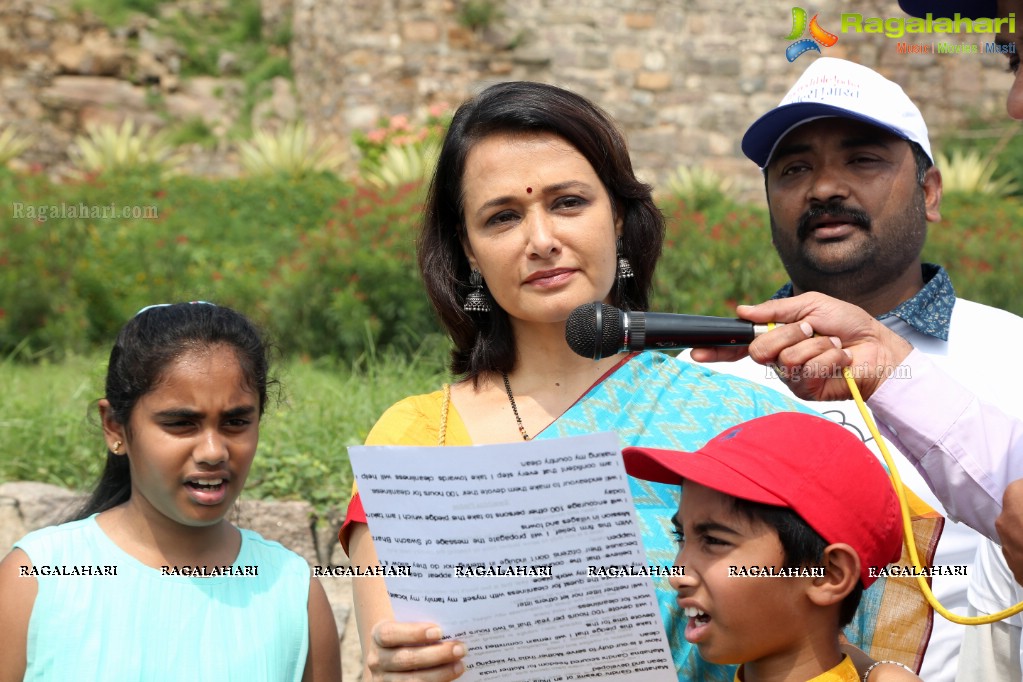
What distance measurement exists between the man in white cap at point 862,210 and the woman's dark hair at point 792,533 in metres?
0.84

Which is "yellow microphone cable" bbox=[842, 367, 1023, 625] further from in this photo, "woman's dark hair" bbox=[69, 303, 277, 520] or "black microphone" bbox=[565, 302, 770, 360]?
"woman's dark hair" bbox=[69, 303, 277, 520]

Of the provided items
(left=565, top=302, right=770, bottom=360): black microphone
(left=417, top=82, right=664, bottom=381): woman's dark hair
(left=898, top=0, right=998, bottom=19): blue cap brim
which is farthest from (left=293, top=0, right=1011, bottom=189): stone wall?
(left=565, top=302, right=770, bottom=360): black microphone

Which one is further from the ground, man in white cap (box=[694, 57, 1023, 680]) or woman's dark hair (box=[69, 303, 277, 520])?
man in white cap (box=[694, 57, 1023, 680])

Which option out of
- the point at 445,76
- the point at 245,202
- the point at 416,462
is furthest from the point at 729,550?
the point at 445,76

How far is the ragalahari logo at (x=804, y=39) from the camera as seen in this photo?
11.0 m

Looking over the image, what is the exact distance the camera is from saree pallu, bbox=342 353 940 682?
204 cm

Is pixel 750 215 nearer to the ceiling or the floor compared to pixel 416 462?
nearer to the floor

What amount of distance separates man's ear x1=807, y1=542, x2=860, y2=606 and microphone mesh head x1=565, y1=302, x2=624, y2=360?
19.3 inches

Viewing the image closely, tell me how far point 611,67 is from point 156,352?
9.34 m

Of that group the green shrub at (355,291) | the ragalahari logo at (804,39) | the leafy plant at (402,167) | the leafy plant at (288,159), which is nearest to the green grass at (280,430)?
the green shrub at (355,291)

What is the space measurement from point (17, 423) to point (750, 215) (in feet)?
15.1

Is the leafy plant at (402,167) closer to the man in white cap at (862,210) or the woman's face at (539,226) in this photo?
the man in white cap at (862,210)

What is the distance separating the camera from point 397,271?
5.79 m

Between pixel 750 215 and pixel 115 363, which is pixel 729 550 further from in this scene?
pixel 750 215
